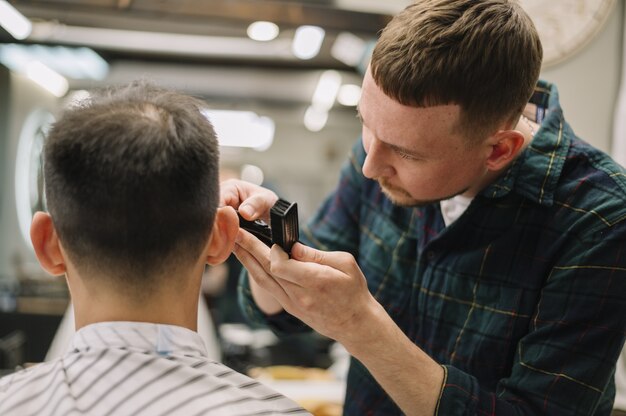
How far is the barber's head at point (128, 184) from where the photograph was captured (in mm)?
876

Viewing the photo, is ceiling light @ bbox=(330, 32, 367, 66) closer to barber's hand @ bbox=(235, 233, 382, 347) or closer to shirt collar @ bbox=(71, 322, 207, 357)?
barber's hand @ bbox=(235, 233, 382, 347)

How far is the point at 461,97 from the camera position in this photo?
1161 mm

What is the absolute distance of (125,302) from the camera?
3.04 ft

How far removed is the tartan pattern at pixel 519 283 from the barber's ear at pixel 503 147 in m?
0.04

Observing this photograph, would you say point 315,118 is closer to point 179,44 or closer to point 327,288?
point 179,44

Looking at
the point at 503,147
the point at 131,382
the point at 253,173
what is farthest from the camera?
the point at 253,173

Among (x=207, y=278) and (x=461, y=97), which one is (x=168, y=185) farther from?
(x=207, y=278)

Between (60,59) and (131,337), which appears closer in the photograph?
(131,337)

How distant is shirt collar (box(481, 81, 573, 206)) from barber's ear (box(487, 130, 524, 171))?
32mm

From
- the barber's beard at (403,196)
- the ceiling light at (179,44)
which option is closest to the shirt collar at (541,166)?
the barber's beard at (403,196)

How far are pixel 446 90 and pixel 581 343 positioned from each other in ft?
2.02

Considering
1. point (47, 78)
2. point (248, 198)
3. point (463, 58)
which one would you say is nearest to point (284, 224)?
point (248, 198)

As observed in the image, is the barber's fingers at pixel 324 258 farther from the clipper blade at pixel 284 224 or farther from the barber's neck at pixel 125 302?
the barber's neck at pixel 125 302

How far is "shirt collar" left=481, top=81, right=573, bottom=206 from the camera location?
128cm
